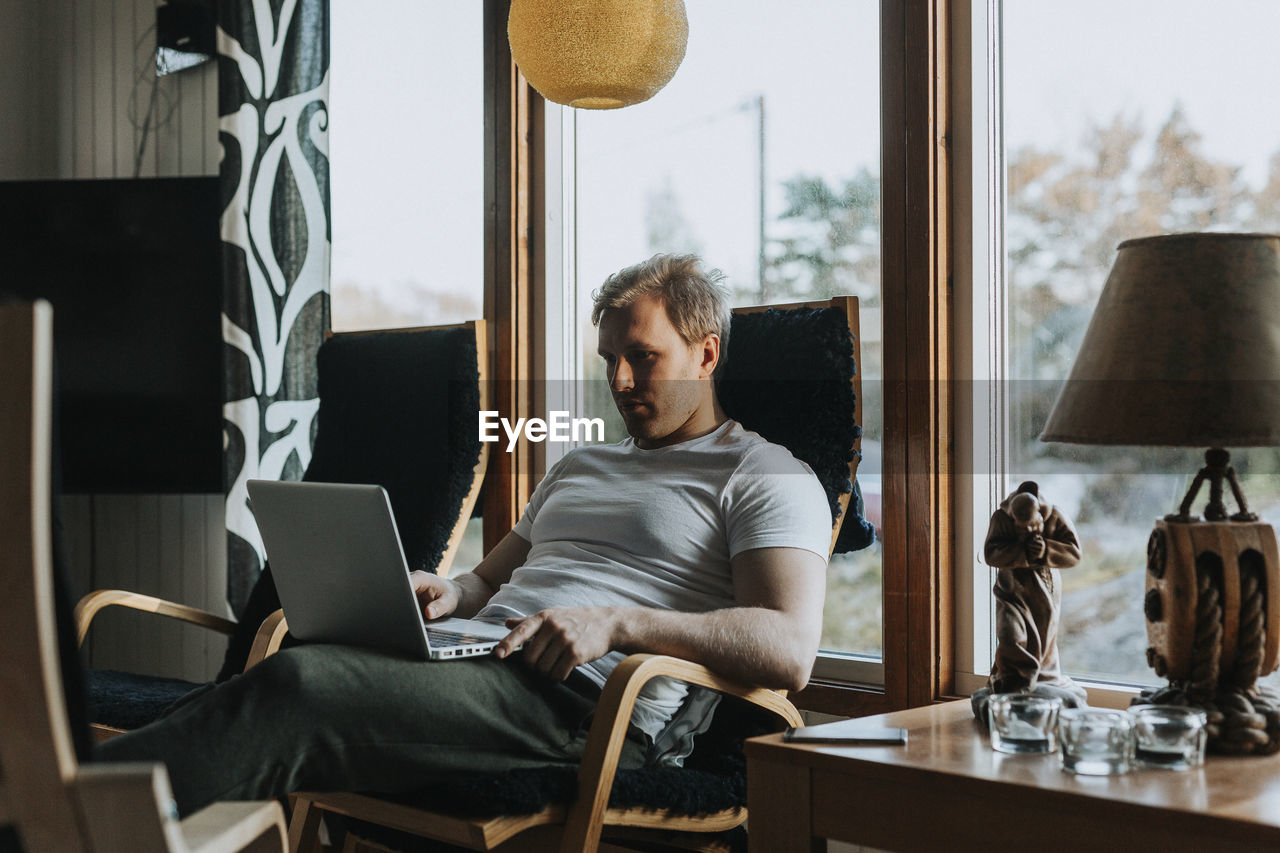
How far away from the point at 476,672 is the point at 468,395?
3.48ft

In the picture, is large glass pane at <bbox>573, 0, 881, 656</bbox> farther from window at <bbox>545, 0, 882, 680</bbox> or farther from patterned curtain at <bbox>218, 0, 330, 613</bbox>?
patterned curtain at <bbox>218, 0, 330, 613</bbox>

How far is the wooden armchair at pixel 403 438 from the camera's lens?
253 centimetres

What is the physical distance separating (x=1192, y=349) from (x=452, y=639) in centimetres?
104

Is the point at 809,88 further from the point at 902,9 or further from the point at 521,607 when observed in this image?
the point at 521,607

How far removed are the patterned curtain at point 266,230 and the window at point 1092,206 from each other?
69.2 inches

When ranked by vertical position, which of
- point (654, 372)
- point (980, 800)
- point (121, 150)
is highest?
point (121, 150)

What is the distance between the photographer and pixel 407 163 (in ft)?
10.4

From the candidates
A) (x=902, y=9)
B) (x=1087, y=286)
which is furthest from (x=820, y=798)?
(x=902, y=9)

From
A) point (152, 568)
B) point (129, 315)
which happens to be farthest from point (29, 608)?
point (152, 568)

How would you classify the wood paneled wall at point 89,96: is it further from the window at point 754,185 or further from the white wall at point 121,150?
the window at point 754,185

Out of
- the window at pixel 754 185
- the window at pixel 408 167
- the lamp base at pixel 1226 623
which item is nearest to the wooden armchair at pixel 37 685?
the lamp base at pixel 1226 623

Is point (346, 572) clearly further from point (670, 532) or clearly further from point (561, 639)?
point (670, 532)

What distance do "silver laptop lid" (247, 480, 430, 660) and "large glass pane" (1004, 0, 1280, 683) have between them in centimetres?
110

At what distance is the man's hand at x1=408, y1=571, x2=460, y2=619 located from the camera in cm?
208
